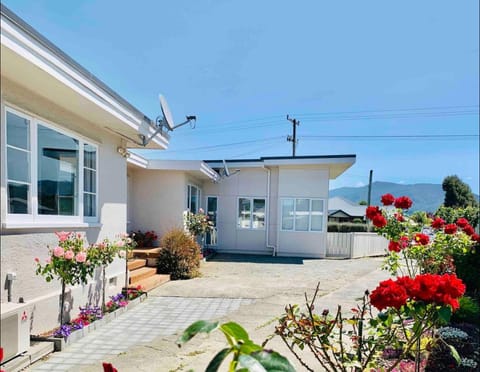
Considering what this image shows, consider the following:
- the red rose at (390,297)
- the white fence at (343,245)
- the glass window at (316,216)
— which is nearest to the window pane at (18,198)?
the red rose at (390,297)

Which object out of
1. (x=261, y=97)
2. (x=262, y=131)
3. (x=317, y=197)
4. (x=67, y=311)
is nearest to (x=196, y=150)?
(x=262, y=131)

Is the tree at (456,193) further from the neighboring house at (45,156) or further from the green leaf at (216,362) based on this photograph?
the green leaf at (216,362)

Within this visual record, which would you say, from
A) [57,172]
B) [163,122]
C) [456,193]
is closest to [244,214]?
[163,122]

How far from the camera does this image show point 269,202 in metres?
13.8

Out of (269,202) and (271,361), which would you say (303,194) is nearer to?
(269,202)

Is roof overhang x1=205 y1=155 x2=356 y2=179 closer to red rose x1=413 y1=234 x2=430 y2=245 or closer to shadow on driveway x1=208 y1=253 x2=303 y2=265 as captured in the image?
shadow on driveway x1=208 y1=253 x2=303 y2=265

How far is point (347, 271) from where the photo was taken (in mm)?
10547

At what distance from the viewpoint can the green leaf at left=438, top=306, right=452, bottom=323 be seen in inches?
71.4

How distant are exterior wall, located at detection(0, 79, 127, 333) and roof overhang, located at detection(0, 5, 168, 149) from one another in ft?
0.54

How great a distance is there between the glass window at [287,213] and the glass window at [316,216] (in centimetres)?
90

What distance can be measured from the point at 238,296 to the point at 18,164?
16.6ft

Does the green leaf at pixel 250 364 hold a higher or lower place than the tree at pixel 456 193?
higher

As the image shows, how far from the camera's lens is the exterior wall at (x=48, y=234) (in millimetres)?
3600

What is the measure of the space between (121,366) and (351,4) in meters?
8.09
